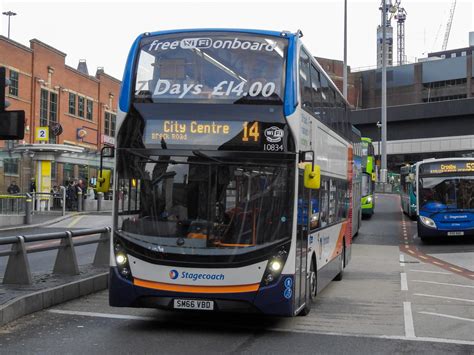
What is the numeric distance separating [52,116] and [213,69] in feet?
136

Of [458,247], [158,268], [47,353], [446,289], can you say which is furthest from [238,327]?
Result: [458,247]

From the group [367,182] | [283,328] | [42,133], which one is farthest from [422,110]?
[283,328]

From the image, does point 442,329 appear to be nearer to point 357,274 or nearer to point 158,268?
point 158,268

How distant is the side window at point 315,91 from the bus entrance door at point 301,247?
1.36 m

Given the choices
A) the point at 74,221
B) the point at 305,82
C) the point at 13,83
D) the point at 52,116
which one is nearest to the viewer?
the point at 305,82

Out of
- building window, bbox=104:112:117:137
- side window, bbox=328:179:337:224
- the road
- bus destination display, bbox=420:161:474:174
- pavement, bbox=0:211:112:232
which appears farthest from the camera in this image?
building window, bbox=104:112:117:137

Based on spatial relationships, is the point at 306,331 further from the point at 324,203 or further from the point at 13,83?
the point at 13,83

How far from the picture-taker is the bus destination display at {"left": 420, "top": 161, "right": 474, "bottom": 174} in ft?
70.0

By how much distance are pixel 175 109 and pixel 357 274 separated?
27.8ft

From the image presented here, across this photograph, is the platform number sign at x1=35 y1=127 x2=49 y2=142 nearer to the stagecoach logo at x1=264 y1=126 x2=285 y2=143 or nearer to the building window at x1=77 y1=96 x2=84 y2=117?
the building window at x1=77 y1=96 x2=84 y2=117

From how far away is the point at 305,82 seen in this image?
28.0 feet

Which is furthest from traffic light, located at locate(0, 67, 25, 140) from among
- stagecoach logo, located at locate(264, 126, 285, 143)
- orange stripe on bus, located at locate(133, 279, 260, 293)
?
stagecoach logo, located at locate(264, 126, 285, 143)

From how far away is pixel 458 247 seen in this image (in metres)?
21.6

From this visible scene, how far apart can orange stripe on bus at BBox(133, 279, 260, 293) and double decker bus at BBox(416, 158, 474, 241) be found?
51.6ft
